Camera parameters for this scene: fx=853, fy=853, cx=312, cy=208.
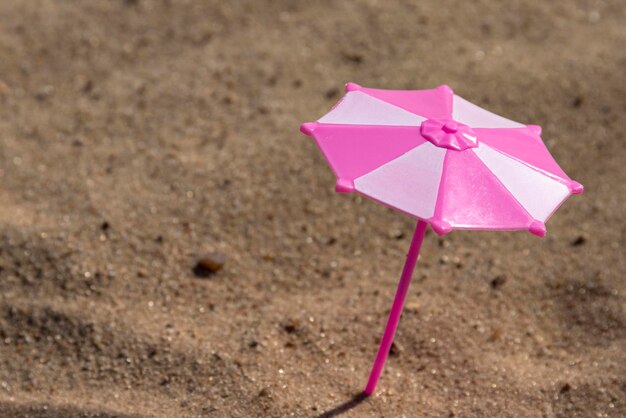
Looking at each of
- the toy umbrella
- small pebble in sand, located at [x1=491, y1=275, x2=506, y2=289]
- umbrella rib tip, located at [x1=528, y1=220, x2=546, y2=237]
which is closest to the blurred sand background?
small pebble in sand, located at [x1=491, y1=275, x2=506, y2=289]

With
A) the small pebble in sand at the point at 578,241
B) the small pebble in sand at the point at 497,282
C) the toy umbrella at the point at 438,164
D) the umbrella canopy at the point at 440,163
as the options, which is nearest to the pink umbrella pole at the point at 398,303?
the toy umbrella at the point at 438,164

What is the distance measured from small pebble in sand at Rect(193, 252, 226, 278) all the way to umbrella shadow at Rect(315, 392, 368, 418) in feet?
2.28

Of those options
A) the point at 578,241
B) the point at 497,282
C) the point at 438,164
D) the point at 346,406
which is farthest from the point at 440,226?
the point at 578,241

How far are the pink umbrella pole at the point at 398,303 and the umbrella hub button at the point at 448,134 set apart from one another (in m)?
0.19

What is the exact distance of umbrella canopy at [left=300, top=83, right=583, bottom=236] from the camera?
1.85m

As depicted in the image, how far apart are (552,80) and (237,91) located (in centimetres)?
138

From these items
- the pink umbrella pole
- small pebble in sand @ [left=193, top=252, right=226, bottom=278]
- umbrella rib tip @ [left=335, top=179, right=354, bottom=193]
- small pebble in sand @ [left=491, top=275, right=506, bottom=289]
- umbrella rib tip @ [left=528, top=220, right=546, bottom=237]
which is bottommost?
small pebble in sand @ [left=491, top=275, right=506, bottom=289]

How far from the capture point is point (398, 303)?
2.19 m

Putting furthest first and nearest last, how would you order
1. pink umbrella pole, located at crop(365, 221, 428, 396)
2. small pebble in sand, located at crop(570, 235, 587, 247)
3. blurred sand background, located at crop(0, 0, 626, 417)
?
small pebble in sand, located at crop(570, 235, 587, 247), blurred sand background, located at crop(0, 0, 626, 417), pink umbrella pole, located at crop(365, 221, 428, 396)

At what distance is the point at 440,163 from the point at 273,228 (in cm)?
118

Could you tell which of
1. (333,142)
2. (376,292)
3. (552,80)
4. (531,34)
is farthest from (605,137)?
(333,142)

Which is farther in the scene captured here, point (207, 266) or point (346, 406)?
point (207, 266)

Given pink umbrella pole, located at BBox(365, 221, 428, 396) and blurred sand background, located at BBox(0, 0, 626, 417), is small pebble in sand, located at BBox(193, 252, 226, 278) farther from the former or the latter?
pink umbrella pole, located at BBox(365, 221, 428, 396)

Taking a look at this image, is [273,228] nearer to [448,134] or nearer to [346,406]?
[346,406]
